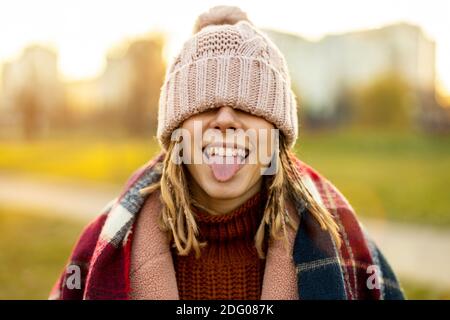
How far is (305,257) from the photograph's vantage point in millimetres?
2100

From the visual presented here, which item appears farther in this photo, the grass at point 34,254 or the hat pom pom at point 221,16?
the grass at point 34,254

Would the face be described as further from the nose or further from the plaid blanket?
the plaid blanket

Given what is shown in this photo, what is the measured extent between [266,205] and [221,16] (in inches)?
35.9

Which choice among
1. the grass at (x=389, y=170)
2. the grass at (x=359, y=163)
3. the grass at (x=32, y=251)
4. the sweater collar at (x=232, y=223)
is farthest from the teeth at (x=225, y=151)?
the grass at (x=32, y=251)

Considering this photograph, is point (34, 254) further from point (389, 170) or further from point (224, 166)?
point (389, 170)

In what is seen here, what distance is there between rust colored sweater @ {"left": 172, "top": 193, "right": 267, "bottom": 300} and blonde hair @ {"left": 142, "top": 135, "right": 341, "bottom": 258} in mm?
53

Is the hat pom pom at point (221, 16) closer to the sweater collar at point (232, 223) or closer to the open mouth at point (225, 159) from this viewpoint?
the open mouth at point (225, 159)

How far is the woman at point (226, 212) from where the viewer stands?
208 centimetres

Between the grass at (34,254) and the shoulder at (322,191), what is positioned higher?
the shoulder at (322,191)

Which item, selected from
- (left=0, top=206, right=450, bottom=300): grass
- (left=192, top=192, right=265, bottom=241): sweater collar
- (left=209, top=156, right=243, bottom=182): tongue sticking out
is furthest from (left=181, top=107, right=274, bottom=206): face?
(left=0, top=206, right=450, bottom=300): grass

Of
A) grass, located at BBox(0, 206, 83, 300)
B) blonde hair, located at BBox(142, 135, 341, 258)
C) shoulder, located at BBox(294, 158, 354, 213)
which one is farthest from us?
grass, located at BBox(0, 206, 83, 300)

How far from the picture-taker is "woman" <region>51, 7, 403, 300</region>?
81.9 inches

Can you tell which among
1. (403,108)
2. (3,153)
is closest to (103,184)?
(3,153)
